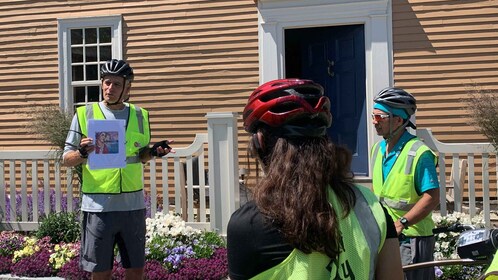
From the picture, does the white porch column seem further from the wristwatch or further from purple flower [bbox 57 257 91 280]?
the wristwatch

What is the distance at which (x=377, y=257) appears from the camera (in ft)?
5.67

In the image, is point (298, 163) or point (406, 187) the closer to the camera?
point (298, 163)

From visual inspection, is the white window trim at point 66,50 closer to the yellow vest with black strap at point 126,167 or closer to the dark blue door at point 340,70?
the dark blue door at point 340,70

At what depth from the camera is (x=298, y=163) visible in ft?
5.58

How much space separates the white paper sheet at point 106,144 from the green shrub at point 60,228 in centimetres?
337

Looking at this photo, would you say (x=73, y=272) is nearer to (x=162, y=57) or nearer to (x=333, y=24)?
(x=162, y=57)

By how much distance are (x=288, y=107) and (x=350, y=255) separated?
0.45 m

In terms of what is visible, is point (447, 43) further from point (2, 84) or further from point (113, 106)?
point (2, 84)

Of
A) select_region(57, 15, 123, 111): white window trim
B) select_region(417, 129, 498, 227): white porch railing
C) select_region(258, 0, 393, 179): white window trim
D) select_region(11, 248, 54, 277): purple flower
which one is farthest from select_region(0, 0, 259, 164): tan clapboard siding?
select_region(11, 248, 54, 277): purple flower

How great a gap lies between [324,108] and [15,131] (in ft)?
33.2

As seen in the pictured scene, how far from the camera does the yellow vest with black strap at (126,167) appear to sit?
4.17 meters

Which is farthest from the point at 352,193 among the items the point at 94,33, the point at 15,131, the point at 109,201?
the point at 15,131

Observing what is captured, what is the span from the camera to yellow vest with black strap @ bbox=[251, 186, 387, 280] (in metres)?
1.62

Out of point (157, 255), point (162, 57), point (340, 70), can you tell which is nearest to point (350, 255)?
point (157, 255)
